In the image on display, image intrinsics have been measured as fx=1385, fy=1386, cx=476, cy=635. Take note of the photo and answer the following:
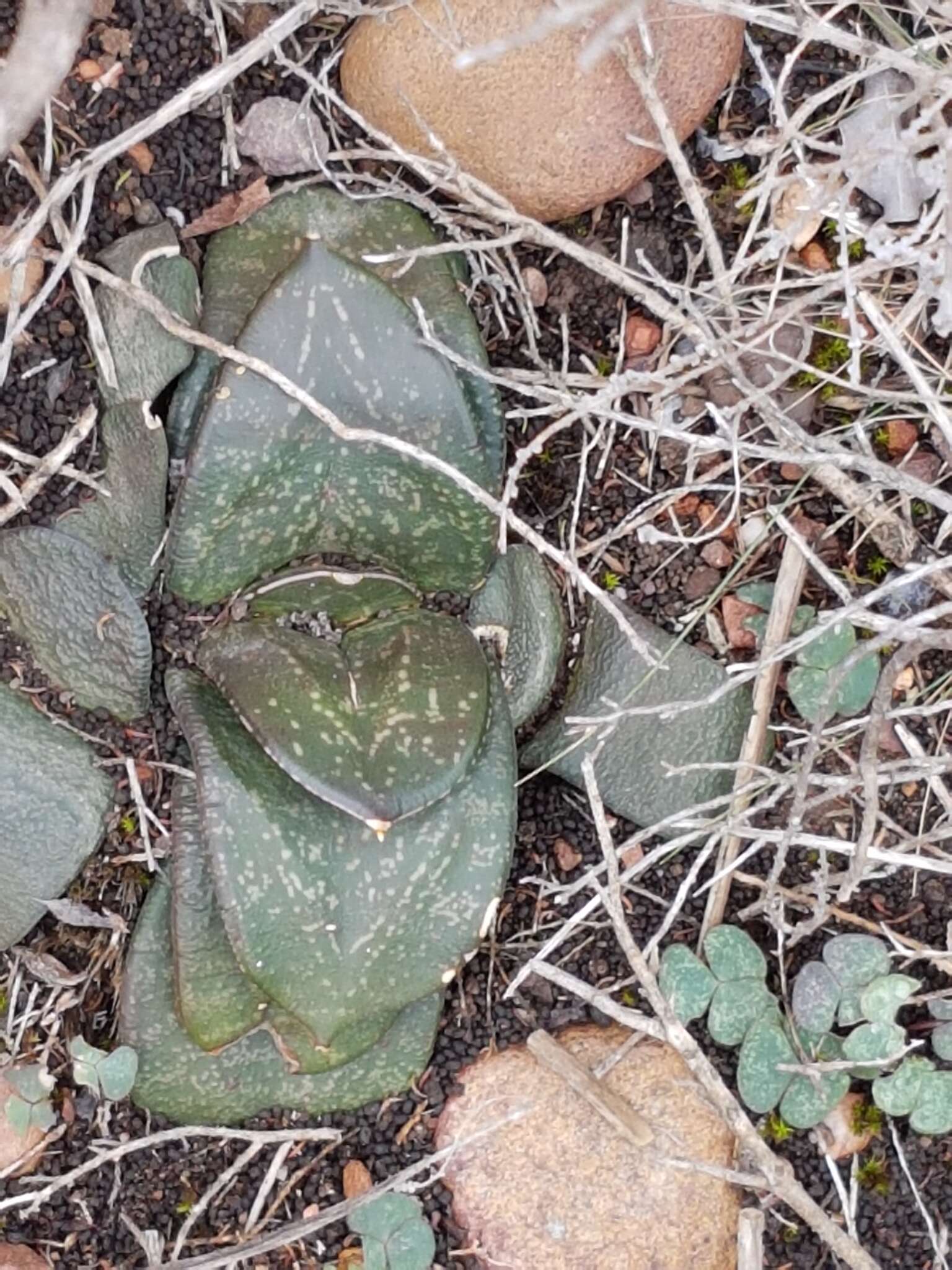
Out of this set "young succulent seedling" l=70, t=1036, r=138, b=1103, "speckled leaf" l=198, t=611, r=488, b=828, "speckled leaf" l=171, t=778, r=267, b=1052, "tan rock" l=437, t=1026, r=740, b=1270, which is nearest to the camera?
"speckled leaf" l=198, t=611, r=488, b=828

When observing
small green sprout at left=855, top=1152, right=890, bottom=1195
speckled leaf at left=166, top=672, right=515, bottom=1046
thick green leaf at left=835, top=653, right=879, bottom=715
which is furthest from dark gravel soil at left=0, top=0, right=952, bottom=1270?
speckled leaf at left=166, top=672, right=515, bottom=1046

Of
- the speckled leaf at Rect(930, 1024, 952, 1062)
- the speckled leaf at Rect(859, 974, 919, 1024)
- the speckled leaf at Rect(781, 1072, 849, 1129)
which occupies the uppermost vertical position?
the speckled leaf at Rect(859, 974, 919, 1024)

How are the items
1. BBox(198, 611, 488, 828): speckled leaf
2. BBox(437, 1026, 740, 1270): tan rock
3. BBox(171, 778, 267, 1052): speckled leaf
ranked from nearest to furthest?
1. BBox(198, 611, 488, 828): speckled leaf
2. BBox(171, 778, 267, 1052): speckled leaf
3. BBox(437, 1026, 740, 1270): tan rock

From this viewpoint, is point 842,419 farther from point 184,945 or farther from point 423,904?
point 184,945

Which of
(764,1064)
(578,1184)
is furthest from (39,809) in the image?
(764,1064)

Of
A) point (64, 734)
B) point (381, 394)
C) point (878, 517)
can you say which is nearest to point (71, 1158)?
point (64, 734)

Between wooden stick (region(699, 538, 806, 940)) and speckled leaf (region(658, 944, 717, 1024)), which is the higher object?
wooden stick (region(699, 538, 806, 940))

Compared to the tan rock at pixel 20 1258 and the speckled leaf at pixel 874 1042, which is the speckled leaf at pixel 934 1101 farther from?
the tan rock at pixel 20 1258

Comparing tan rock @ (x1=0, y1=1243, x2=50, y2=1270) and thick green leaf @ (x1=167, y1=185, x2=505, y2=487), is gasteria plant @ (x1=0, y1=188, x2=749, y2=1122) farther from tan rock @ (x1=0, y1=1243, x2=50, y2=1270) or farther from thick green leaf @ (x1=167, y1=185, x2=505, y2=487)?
tan rock @ (x1=0, y1=1243, x2=50, y2=1270)
